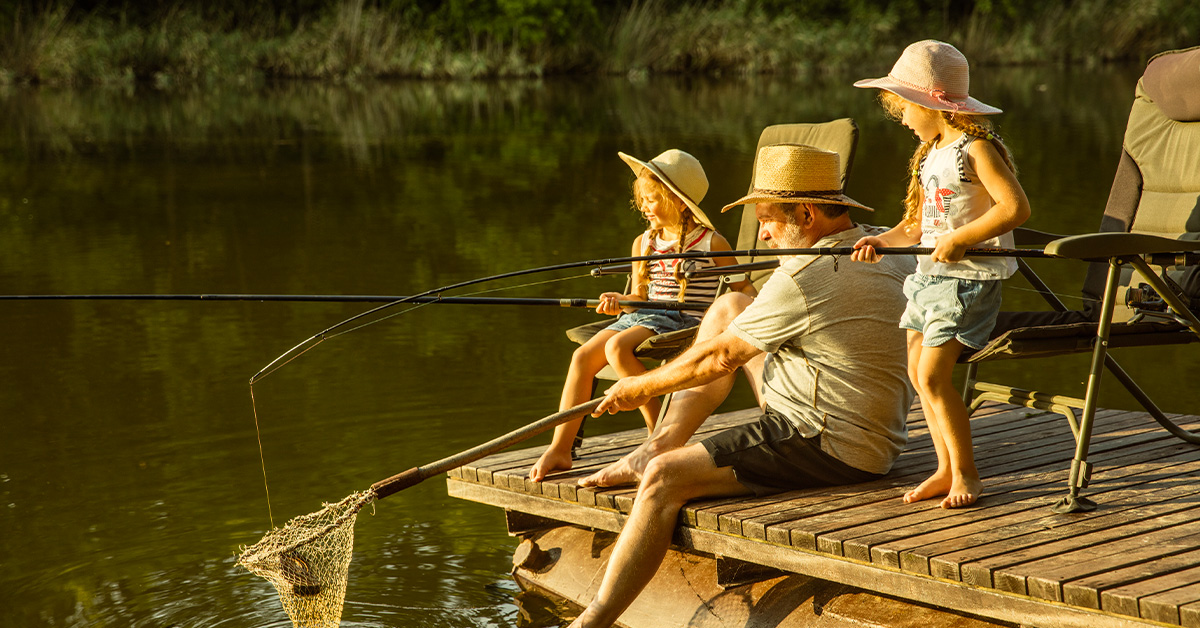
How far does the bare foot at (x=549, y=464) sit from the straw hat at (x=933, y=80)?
138 cm

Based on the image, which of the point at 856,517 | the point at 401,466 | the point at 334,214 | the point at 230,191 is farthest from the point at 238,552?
the point at 230,191

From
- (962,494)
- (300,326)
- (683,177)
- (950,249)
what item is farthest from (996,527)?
(300,326)

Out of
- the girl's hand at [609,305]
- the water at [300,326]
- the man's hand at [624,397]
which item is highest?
the girl's hand at [609,305]

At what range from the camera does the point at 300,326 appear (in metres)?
7.50

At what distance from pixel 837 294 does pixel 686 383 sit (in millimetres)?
428

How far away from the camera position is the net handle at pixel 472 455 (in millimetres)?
3500

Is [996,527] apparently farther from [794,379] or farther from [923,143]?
[923,143]

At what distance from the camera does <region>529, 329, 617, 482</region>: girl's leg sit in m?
3.92

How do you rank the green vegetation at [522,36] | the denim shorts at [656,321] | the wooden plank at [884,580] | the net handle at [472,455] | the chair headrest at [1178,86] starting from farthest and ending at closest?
the green vegetation at [522,36], the chair headrest at [1178,86], the denim shorts at [656,321], the net handle at [472,455], the wooden plank at [884,580]

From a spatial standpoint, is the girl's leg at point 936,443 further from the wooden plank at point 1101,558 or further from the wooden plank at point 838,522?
the wooden plank at point 1101,558

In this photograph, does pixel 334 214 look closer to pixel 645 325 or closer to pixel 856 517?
pixel 645 325

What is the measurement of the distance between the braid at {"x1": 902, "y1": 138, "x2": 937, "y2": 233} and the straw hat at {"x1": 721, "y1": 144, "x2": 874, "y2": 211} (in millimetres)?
200

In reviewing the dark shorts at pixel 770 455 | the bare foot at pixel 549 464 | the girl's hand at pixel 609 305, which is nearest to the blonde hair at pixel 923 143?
the dark shorts at pixel 770 455

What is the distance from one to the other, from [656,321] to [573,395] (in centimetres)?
36
